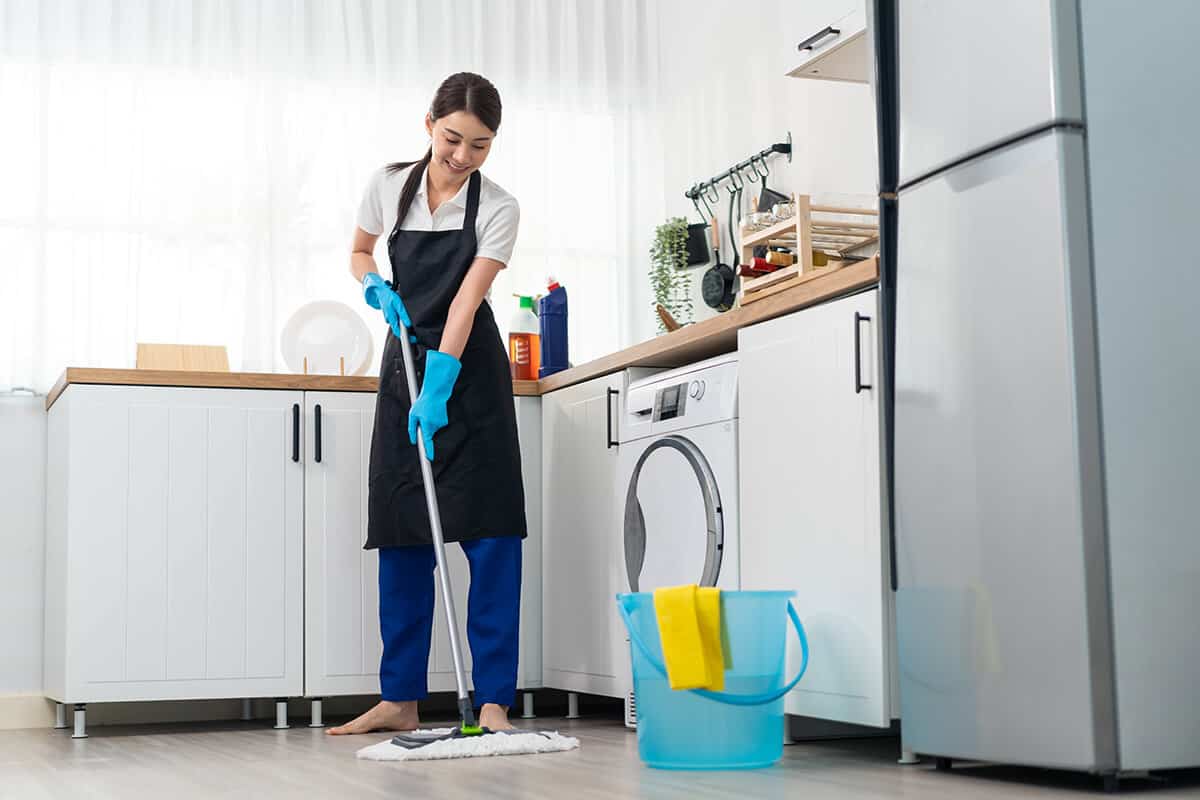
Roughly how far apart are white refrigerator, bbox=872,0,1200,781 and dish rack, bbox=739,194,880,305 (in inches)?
16.3

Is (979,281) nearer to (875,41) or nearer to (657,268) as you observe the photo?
(875,41)

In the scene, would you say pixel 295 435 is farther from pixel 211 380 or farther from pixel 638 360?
pixel 638 360

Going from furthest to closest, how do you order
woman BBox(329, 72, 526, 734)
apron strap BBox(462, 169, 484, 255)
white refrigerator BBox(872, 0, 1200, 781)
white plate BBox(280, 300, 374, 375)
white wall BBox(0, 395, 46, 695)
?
1. white plate BBox(280, 300, 374, 375)
2. white wall BBox(0, 395, 46, 695)
3. apron strap BBox(462, 169, 484, 255)
4. woman BBox(329, 72, 526, 734)
5. white refrigerator BBox(872, 0, 1200, 781)

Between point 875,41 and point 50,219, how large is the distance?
2554mm

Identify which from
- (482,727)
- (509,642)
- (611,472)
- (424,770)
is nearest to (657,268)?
(611,472)

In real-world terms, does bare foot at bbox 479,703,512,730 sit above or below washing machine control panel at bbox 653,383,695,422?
below

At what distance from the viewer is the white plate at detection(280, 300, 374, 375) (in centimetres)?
400

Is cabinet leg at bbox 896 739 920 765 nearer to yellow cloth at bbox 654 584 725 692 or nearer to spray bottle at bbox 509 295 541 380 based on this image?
yellow cloth at bbox 654 584 725 692

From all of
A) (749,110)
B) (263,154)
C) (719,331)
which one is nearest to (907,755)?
(719,331)

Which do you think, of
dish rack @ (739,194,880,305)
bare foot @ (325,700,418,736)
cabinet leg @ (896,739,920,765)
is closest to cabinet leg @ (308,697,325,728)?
bare foot @ (325,700,418,736)

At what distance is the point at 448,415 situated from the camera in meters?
3.19

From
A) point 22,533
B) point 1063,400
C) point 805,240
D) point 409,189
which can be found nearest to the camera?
point 1063,400

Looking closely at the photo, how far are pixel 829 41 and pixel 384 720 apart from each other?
1.82m

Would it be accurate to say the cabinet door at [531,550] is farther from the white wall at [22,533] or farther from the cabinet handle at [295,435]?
the white wall at [22,533]
